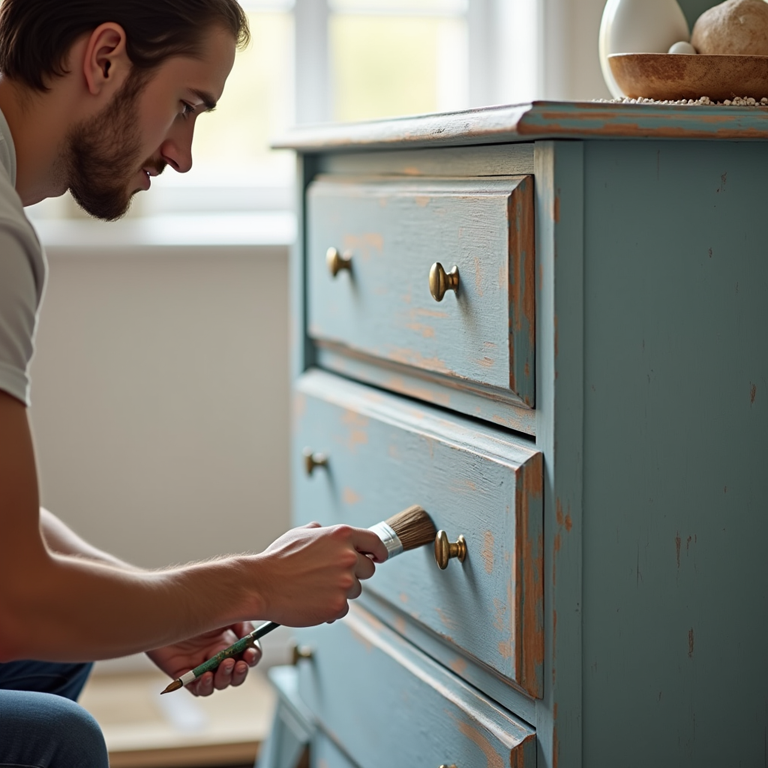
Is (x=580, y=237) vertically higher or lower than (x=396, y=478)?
higher

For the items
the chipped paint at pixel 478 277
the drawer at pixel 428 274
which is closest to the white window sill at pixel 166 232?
the drawer at pixel 428 274

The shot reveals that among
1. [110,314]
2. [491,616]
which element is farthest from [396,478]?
[110,314]

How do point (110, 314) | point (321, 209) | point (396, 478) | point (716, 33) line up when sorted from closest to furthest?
1. point (716, 33)
2. point (396, 478)
3. point (321, 209)
4. point (110, 314)

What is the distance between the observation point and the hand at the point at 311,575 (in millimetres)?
935

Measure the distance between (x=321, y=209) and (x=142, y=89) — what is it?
1.24 ft

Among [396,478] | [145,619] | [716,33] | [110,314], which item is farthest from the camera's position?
[110,314]

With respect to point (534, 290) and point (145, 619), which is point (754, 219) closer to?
point (534, 290)

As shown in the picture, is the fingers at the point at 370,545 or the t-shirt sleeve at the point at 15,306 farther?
the fingers at the point at 370,545

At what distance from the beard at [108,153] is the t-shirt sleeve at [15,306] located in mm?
183

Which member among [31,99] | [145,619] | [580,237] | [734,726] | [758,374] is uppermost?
[31,99]

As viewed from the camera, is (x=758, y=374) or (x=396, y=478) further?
(x=396, y=478)

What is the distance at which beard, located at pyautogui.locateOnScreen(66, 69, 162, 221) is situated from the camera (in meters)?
0.95

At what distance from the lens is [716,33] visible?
965 millimetres

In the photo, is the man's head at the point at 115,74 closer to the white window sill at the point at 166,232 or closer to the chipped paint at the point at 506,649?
the chipped paint at the point at 506,649
